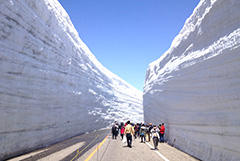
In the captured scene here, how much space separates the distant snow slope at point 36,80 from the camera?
7.96m

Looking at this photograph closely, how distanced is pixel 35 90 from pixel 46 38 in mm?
4391

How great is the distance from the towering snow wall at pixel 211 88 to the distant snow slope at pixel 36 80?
25.9 feet

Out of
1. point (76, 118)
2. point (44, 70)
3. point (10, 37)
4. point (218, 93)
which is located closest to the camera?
point (218, 93)

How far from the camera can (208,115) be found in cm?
722

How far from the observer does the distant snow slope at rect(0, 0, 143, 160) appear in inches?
314

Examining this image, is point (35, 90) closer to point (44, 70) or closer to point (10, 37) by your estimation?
point (44, 70)

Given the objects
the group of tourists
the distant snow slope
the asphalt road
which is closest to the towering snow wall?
the asphalt road

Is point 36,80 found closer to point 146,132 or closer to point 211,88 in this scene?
point 146,132

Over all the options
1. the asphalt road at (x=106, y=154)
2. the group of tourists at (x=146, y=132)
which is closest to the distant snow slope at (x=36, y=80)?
the asphalt road at (x=106, y=154)

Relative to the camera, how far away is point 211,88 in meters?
7.29

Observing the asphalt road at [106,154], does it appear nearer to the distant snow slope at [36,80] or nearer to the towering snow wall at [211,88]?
the towering snow wall at [211,88]

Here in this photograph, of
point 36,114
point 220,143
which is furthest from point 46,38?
point 220,143

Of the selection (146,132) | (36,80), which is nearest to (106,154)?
(36,80)

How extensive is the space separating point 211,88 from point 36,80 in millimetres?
9127
